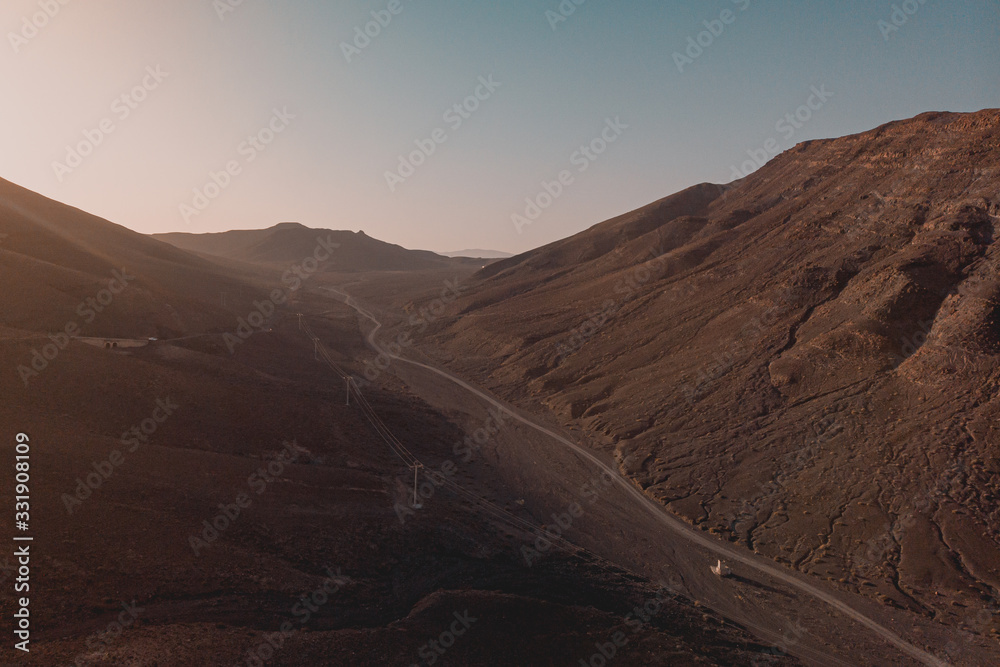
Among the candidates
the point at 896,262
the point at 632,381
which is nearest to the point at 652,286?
the point at 632,381
